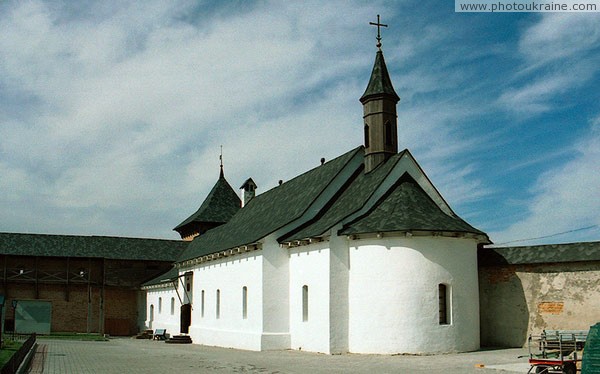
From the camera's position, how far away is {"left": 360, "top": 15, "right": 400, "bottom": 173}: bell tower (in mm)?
28898

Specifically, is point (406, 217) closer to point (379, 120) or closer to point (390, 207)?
point (390, 207)

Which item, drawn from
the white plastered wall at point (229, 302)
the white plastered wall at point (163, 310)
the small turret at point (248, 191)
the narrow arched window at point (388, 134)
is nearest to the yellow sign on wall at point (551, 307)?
the narrow arched window at point (388, 134)

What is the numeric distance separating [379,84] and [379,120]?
1589mm

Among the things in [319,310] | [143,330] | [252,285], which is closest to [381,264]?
[319,310]

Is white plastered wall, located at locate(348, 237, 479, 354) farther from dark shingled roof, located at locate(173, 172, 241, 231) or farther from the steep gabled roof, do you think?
dark shingled roof, located at locate(173, 172, 241, 231)

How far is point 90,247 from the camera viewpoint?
5303 cm

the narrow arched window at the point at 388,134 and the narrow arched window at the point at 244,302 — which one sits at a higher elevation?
the narrow arched window at the point at 388,134

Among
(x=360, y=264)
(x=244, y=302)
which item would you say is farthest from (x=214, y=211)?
(x=360, y=264)

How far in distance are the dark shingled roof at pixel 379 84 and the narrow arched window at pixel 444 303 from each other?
29.5 feet

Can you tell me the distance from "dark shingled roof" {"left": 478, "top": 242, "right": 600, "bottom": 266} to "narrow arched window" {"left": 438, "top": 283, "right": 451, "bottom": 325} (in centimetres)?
332

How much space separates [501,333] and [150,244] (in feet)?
116

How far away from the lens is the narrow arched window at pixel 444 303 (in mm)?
24281

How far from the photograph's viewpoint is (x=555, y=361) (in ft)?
52.6

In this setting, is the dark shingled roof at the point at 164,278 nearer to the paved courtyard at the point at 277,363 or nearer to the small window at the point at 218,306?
the small window at the point at 218,306
